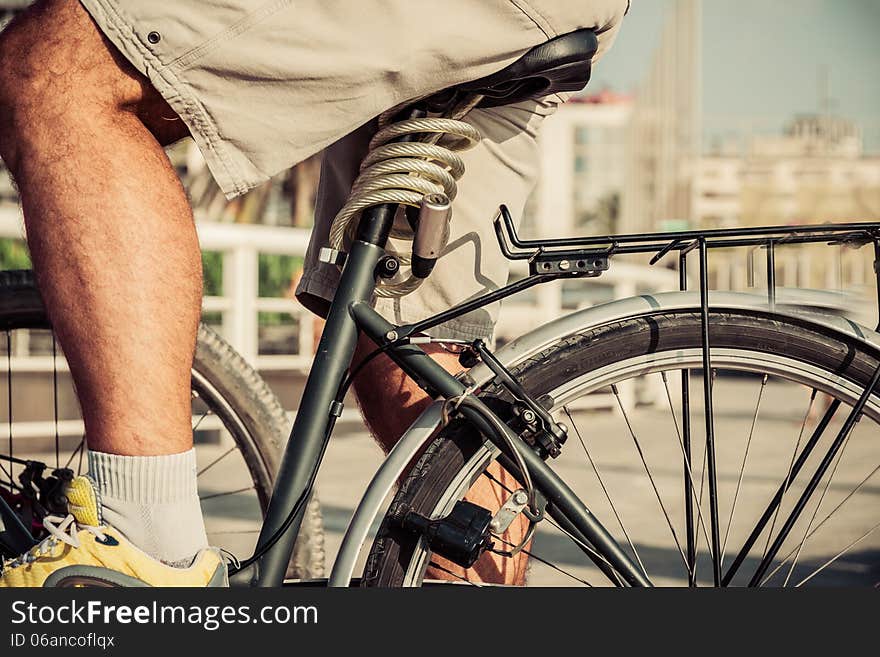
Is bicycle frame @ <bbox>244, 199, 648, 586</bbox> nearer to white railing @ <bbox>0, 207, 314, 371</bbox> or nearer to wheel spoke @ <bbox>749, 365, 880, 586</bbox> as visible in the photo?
wheel spoke @ <bbox>749, 365, 880, 586</bbox>

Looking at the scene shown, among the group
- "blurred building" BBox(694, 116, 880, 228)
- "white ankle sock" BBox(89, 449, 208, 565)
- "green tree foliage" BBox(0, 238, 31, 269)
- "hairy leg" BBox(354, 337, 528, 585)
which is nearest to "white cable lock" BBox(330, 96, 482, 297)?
"hairy leg" BBox(354, 337, 528, 585)

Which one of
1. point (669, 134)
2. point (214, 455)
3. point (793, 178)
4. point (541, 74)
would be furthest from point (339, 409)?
point (669, 134)

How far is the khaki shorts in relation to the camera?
1.14 metres

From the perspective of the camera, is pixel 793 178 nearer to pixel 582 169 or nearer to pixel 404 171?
pixel 404 171

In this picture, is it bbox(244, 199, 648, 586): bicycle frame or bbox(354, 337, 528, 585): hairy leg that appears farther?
bbox(354, 337, 528, 585): hairy leg

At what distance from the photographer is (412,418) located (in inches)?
59.7

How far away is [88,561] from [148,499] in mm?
98

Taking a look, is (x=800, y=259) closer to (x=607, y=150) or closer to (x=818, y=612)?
(x=818, y=612)

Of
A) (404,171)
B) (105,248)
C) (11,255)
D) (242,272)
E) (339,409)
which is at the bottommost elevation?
(339,409)

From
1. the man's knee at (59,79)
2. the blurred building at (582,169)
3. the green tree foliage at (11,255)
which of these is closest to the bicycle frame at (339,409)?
the man's knee at (59,79)

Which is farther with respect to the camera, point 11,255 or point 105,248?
point 11,255

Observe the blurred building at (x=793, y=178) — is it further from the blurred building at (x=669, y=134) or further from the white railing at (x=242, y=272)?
the white railing at (x=242, y=272)

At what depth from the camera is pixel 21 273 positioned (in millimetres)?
1760

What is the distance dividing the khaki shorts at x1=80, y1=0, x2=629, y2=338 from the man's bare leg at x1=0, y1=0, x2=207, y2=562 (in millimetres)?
61
